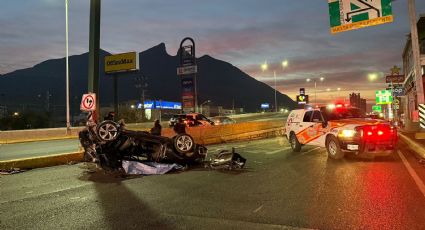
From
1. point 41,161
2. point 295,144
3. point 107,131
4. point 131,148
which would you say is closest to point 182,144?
point 131,148

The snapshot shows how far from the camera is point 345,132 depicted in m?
13.6

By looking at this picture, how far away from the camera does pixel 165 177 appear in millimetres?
10828

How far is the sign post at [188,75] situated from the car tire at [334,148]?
4879 cm

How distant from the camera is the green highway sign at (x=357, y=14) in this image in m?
18.5

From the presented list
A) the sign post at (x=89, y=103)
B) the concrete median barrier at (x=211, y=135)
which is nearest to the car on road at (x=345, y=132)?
the concrete median barrier at (x=211, y=135)

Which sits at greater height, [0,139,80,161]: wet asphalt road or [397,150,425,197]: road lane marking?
[0,139,80,161]: wet asphalt road

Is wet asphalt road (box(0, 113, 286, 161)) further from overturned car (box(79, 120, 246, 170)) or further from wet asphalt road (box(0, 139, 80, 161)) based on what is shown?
overturned car (box(79, 120, 246, 170))

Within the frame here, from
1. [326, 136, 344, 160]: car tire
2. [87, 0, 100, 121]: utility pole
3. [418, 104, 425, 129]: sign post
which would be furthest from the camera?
[418, 104, 425, 129]: sign post

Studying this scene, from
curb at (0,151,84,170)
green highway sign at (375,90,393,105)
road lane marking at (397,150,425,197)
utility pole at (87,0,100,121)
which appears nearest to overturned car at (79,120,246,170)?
curb at (0,151,84,170)

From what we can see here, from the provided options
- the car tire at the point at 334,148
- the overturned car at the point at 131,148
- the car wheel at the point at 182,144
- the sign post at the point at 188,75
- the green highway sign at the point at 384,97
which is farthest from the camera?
the sign post at the point at 188,75

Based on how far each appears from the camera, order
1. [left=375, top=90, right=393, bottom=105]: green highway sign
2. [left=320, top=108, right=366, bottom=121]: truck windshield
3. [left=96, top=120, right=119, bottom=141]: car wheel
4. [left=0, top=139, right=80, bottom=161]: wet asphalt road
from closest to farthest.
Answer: [left=96, top=120, right=119, bottom=141]: car wheel
[left=320, top=108, right=366, bottom=121]: truck windshield
[left=0, top=139, right=80, bottom=161]: wet asphalt road
[left=375, top=90, right=393, bottom=105]: green highway sign

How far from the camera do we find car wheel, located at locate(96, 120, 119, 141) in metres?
11.0

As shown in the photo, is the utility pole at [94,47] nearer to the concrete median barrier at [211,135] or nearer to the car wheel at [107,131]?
the concrete median barrier at [211,135]

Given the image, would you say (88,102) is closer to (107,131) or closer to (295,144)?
(107,131)
